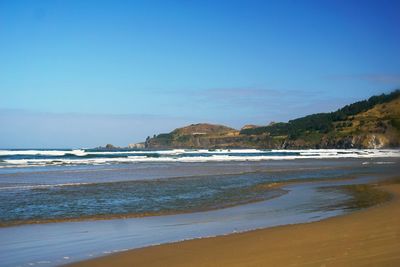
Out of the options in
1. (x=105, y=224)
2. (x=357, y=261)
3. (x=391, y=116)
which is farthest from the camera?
(x=391, y=116)

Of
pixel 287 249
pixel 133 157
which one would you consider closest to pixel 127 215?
pixel 287 249

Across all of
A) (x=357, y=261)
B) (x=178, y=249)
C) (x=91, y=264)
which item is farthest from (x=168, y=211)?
(x=357, y=261)

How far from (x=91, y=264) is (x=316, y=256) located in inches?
161

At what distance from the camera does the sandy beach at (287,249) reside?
7885 mm

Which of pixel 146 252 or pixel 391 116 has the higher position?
pixel 391 116

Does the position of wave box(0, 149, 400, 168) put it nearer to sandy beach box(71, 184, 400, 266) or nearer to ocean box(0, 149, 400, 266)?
ocean box(0, 149, 400, 266)

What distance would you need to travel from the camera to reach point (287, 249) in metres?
8.95

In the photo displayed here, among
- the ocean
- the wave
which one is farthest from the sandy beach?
the wave

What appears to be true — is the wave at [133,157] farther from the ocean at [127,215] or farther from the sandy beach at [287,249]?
the sandy beach at [287,249]

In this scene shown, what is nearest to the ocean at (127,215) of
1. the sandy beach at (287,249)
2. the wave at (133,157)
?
the sandy beach at (287,249)

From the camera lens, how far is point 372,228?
10719 millimetres

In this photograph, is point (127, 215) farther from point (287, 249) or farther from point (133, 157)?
point (133, 157)

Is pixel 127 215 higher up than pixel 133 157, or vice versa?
pixel 133 157

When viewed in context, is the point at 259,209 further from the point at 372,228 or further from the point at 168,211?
the point at 372,228
